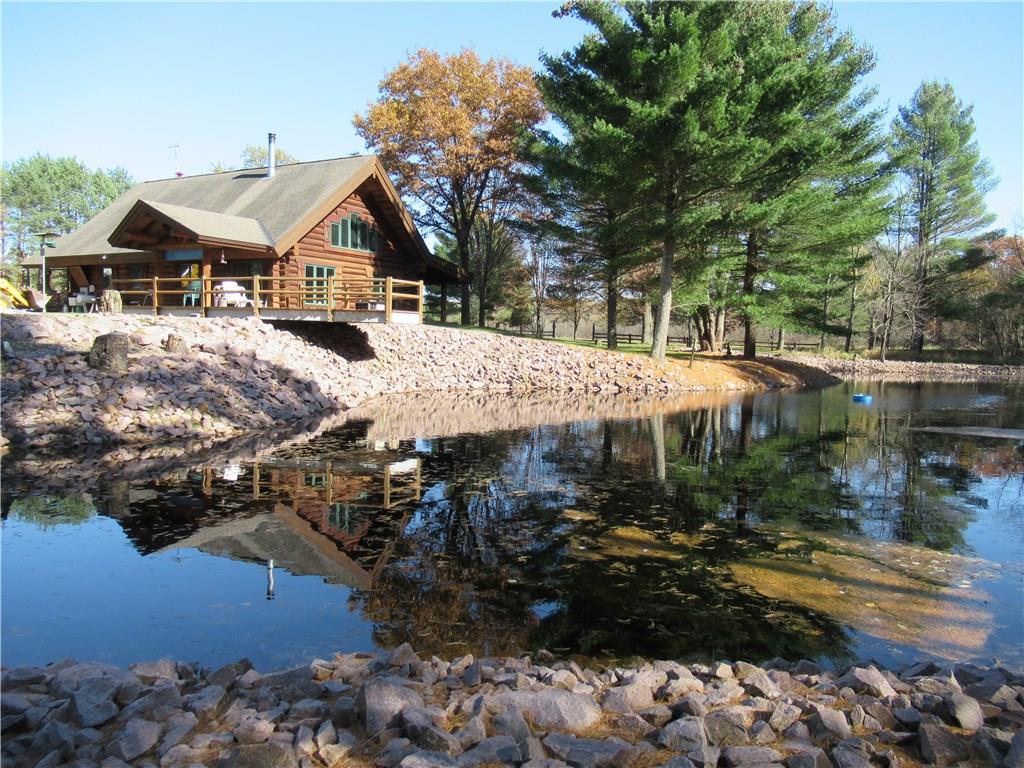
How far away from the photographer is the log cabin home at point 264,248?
78.6ft

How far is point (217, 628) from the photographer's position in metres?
5.79

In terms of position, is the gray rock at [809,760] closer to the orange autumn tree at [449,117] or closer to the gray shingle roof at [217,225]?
the gray shingle roof at [217,225]

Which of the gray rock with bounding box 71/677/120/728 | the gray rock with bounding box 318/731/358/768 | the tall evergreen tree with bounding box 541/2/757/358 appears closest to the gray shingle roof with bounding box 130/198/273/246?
the tall evergreen tree with bounding box 541/2/757/358

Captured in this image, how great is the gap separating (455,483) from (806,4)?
1148 inches

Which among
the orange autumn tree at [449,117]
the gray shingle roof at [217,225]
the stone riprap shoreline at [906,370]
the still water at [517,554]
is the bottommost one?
the still water at [517,554]

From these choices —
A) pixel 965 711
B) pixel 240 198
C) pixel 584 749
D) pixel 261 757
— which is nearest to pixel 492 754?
pixel 584 749

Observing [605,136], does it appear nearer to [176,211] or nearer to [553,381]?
[553,381]

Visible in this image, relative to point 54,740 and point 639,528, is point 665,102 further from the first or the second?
point 54,740

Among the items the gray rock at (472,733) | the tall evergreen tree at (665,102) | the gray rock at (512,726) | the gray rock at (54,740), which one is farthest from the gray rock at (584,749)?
the tall evergreen tree at (665,102)

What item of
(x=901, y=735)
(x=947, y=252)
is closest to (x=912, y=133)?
(x=947, y=252)

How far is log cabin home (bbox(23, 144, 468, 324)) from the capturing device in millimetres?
23953

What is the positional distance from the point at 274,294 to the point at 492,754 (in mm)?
23757

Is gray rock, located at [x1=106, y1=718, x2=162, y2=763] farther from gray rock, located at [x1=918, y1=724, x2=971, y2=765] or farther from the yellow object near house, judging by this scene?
the yellow object near house

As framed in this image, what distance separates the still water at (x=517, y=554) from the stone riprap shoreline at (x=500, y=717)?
0.86 m
